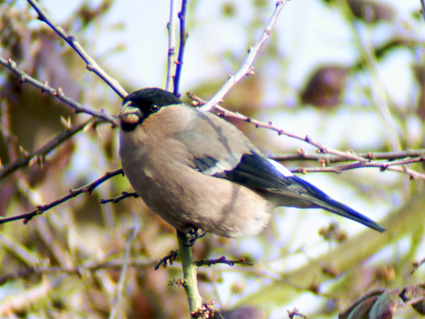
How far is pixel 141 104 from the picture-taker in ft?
10.5

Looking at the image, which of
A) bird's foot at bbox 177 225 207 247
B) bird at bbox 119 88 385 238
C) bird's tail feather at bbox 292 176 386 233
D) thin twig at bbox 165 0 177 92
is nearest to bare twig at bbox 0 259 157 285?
bird's foot at bbox 177 225 207 247

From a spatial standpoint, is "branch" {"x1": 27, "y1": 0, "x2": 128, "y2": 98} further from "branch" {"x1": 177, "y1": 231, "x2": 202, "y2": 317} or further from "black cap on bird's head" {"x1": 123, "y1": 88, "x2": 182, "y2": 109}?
"branch" {"x1": 177, "y1": 231, "x2": 202, "y2": 317}

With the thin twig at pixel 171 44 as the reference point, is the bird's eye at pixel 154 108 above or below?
below

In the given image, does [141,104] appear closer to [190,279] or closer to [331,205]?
[190,279]

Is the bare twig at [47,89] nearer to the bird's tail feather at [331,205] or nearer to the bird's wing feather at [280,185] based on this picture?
the bird's wing feather at [280,185]

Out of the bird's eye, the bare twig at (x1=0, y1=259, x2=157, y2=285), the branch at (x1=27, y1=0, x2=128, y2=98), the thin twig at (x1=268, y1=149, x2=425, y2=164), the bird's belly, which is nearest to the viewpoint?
the thin twig at (x1=268, y1=149, x2=425, y2=164)

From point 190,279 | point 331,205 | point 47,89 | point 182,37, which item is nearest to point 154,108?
point 182,37

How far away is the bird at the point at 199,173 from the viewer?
10.2ft

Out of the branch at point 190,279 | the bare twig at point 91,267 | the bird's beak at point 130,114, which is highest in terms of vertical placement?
the bird's beak at point 130,114

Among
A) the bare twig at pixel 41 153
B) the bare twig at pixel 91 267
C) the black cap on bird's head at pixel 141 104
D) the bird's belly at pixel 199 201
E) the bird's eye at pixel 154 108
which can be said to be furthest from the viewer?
the bare twig at pixel 91 267

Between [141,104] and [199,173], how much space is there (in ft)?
1.79

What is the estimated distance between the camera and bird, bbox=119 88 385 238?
10.2ft

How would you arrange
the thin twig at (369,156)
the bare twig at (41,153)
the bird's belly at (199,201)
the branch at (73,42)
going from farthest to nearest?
the bird's belly at (199,201), the bare twig at (41,153), the branch at (73,42), the thin twig at (369,156)

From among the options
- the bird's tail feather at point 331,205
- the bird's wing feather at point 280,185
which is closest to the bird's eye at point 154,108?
the bird's wing feather at point 280,185
